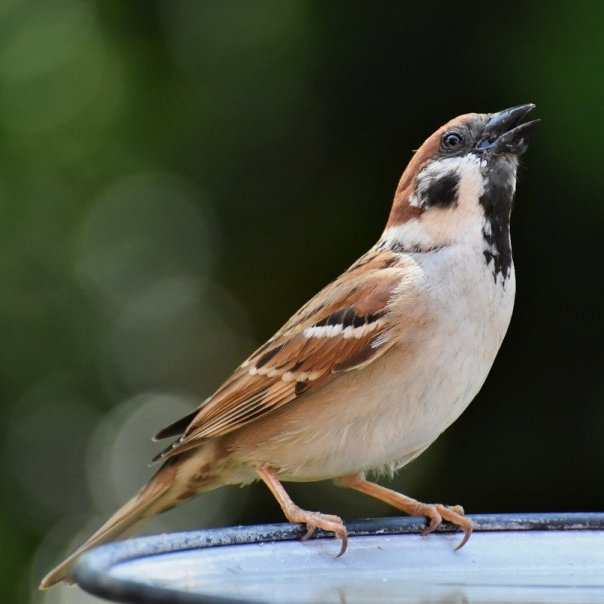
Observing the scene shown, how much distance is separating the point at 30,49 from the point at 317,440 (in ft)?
7.28

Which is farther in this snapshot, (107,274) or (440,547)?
(107,274)

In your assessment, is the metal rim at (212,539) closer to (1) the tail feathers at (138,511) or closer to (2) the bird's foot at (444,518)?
(2) the bird's foot at (444,518)

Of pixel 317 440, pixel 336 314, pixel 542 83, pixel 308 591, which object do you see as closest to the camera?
pixel 308 591

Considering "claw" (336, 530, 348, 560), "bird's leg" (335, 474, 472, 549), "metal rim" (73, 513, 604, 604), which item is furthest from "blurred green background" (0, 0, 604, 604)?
"claw" (336, 530, 348, 560)

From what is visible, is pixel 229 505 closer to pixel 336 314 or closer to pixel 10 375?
pixel 10 375

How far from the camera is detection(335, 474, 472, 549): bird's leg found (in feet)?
9.50

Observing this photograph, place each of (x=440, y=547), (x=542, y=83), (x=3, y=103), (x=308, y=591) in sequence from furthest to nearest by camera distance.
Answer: (x=3, y=103) → (x=542, y=83) → (x=440, y=547) → (x=308, y=591)

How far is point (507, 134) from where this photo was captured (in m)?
3.57

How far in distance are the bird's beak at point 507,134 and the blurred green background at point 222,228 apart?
87cm

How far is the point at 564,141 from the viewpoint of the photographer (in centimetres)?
435

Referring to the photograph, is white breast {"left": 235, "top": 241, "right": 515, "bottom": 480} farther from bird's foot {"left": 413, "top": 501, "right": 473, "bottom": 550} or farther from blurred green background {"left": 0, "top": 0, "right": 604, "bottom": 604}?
blurred green background {"left": 0, "top": 0, "right": 604, "bottom": 604}

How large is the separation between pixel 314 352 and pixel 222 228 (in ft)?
5.21

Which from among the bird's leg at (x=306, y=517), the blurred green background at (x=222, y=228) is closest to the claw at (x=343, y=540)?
the bird's leg at (x=306, y=517)

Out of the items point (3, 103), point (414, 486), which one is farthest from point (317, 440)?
point (3, 103)
